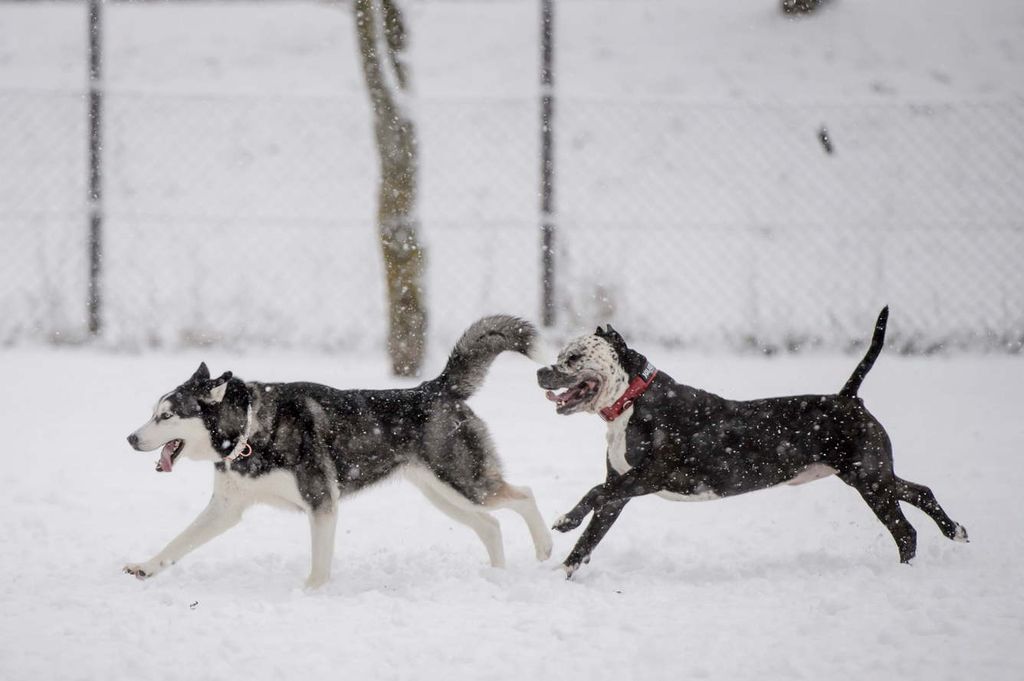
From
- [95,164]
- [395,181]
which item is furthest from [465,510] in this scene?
[95,164]

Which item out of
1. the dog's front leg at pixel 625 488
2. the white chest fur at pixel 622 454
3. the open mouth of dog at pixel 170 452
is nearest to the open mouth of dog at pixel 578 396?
the white chest fur at pixel 622 454

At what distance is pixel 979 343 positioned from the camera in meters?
8.83

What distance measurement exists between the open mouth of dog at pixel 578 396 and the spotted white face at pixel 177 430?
139 centimetres

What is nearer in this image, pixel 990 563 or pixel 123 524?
pixel 990 563

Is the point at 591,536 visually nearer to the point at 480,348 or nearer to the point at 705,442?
the point at 705,442

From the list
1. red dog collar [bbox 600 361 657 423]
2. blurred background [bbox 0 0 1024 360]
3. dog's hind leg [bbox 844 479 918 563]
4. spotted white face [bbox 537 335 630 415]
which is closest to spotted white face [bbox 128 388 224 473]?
spotted white face [bbox 537 335 630 415]

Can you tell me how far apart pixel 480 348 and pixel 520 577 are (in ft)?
3.40

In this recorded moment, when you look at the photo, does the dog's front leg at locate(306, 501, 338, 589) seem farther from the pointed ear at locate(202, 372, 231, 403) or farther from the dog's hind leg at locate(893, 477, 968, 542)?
the dog's hind leg at locate(893, 477, 968, 542)

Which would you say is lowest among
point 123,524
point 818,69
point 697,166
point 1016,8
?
point 123,524

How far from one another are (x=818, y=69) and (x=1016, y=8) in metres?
4.22

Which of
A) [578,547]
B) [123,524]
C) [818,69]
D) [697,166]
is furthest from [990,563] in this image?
[818,69]

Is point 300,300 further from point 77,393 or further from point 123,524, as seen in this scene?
point 123,524

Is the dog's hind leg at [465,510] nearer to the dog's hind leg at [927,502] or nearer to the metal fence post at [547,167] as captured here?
the dog's hind leg at [927,502]

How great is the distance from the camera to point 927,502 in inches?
185
